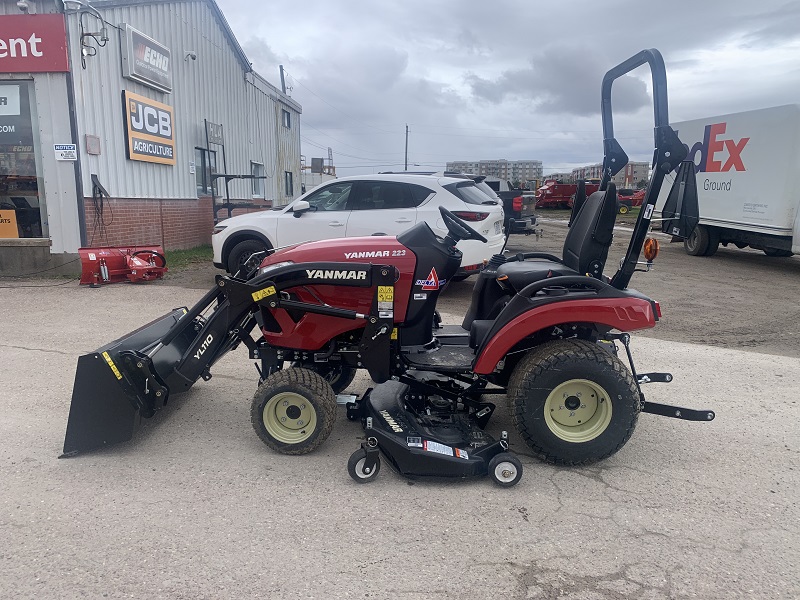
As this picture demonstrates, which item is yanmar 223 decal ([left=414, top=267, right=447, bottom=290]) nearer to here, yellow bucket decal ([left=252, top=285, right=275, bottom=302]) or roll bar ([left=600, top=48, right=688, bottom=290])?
yellow bucket decal ([left=252, top=285, right=275, bottom=302])

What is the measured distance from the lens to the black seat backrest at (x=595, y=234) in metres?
3.53

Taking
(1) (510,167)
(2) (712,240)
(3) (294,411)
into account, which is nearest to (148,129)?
(3) (294,411)

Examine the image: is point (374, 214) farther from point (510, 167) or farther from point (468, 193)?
point (510, 167)

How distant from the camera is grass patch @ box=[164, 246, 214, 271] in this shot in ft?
37.7

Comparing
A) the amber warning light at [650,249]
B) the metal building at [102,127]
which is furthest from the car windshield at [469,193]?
the metal building at [102,127]

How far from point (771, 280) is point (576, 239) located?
8.89 meters

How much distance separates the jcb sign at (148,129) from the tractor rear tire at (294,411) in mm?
9207

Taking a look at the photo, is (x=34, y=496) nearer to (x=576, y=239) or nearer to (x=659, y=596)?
(x=659, y=596)

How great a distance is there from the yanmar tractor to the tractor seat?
0.04 ft

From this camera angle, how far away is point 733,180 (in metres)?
12.5

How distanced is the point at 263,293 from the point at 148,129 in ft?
32.0

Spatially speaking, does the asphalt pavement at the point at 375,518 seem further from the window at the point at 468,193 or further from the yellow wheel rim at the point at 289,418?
the window at the point at 468,193

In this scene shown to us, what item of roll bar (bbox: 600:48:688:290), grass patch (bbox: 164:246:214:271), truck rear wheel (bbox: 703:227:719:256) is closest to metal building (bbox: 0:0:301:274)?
grass patch (bbox: 164:246:214:271)

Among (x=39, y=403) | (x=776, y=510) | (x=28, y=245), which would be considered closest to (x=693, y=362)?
(x=776, y=510)
